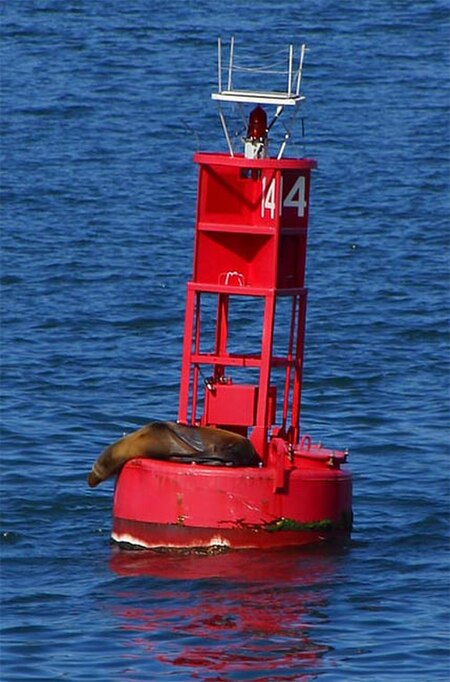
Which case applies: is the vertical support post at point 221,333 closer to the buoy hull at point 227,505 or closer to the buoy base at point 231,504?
the buoy base at point 231,504

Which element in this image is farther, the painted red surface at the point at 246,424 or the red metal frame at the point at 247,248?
the red metal frame at the point at 247,248

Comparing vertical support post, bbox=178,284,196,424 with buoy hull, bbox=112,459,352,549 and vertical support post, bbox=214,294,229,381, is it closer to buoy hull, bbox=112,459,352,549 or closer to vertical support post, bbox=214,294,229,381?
vertical support post, bbox=214,294,229,381

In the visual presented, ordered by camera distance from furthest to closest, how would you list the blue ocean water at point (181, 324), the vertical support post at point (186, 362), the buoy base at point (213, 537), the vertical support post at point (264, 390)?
1. the vertical support post at point (186, 362)
2. the vertical support post at point (264, 390)
3. the buoy base at point (213, 537)
4. the blue ocean water at point (181, 324)

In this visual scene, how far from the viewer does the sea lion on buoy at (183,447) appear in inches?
846

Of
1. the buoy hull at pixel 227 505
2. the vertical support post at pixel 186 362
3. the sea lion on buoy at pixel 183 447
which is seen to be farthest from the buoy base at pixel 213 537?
the vertical support post at pixel 186 362

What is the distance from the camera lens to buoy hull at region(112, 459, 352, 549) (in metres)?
21.2

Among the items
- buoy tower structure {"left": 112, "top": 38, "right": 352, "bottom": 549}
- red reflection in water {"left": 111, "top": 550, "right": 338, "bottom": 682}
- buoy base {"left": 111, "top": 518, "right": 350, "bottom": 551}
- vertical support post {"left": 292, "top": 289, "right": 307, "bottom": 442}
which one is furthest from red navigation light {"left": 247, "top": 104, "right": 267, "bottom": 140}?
red reflection in water {"left": 111, "top": 550, "right": 338, "bottom": 682}

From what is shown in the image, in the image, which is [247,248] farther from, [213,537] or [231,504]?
[213,537]

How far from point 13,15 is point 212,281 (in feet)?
126

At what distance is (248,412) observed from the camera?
22.1 m

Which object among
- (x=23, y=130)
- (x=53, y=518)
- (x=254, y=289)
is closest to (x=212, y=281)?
(x=254, y=289)

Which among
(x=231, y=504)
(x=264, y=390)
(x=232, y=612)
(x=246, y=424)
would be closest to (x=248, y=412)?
(x=246, y=424)

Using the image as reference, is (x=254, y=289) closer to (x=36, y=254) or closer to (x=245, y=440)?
(x=245, y=440)

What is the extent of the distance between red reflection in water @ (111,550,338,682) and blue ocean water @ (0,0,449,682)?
32 millimetres
